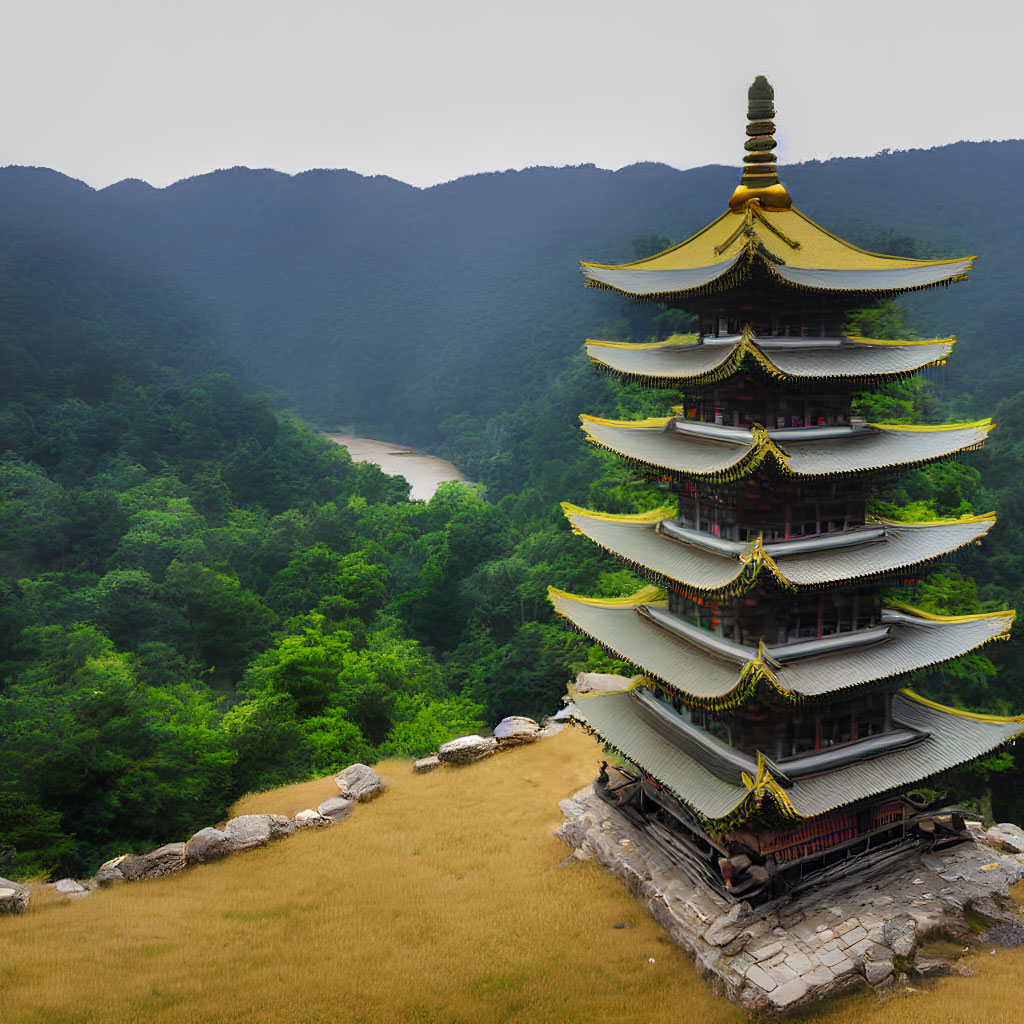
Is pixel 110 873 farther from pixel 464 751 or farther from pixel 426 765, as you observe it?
pixel 464 751

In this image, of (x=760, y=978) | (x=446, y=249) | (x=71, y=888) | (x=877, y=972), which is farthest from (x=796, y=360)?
(x=446, y=249)

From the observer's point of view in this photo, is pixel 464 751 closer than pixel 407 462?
Yes

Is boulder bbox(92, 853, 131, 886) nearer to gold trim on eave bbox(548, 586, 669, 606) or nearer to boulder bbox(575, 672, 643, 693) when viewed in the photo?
gold trim on eave bbox(548, 586, 669, 606)

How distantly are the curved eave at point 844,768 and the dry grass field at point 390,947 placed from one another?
3.14m

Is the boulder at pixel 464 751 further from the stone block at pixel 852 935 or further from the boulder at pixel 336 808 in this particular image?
the stone block at pixel 852 935

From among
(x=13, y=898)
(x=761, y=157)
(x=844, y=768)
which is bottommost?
(x=13, y=898)

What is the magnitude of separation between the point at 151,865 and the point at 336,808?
4992 millimetres

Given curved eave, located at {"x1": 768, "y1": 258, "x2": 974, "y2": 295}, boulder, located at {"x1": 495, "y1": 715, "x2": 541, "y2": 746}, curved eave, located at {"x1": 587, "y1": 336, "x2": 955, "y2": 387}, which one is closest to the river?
boulder, located at {"x1": 495, "y1": 715, "x2": 541, "y2": 746}

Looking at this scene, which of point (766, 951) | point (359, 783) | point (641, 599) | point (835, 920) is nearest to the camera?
point (766, 951)

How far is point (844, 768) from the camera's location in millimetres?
15656

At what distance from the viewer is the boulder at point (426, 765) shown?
25.6m

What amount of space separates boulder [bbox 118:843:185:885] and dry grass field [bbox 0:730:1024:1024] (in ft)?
1.19

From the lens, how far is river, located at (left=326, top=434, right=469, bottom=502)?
88375mm

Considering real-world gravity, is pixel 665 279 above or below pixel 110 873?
above
